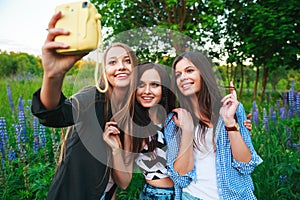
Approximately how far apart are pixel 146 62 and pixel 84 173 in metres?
0.62

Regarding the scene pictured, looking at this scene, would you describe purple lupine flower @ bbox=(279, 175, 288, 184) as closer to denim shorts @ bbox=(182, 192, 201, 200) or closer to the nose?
denim shorts @ bbox=(182, 192, 201, 200)

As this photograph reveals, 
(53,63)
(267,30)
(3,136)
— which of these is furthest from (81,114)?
(267,30)

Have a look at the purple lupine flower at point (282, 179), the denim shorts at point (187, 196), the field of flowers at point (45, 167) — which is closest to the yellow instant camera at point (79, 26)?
the denim shorts at point (187, 196)

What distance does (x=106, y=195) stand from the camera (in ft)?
5.43

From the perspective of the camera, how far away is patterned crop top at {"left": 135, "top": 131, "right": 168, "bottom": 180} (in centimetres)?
161

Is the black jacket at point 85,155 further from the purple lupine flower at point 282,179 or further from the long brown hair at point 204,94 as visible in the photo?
the purple lupine flower at point 282,179

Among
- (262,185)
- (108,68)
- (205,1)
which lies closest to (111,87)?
(108,68)

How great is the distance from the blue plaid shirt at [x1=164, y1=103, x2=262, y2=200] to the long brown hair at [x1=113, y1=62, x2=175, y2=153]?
106 mm

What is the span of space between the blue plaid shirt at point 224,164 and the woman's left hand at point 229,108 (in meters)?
0.12

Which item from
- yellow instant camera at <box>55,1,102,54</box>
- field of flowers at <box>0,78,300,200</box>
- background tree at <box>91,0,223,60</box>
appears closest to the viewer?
yellow instant camera at <box>55,1,102,54</box>

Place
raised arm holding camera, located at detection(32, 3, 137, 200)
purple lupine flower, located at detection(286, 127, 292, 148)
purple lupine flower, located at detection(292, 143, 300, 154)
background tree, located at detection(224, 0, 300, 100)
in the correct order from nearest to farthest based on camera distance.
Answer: raised arm holding camera, located at detection(32, 3, 137, 200) < purple lupine flower, located at detection(292, 143, 300, 154) < purple lupine flower, located at detection(286, 127, 292, 148) < background tree, located at detection(224, 0, 300, 100)

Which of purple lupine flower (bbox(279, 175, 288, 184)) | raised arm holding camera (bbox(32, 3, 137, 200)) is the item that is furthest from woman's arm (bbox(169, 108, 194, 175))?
purple lupine flower (bbox(279, 175, 288, 184))

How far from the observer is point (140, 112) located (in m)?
1.42

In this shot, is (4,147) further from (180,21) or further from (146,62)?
(180,21)
